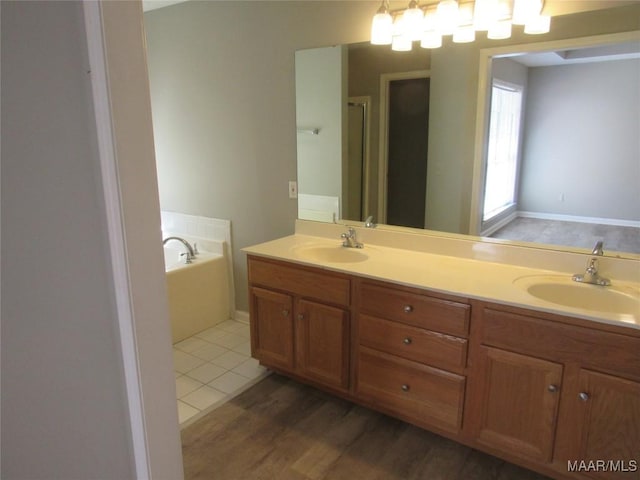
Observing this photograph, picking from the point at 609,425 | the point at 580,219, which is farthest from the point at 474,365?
the point at 580,219

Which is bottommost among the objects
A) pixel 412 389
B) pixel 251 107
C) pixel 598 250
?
pixel 412 389

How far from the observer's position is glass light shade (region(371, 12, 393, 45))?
84.9 inches

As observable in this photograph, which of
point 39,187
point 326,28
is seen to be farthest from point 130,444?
point 326,28

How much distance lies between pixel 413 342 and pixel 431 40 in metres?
1.47

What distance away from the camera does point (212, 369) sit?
267 centimetres

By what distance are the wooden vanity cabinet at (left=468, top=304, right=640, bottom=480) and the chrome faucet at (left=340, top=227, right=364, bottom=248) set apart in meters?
0.89

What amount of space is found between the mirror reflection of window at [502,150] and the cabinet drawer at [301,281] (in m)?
0.82

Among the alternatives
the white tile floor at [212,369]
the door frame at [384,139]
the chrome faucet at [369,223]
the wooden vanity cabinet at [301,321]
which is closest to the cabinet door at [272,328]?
the wooden vanity cabinet at [301,321]

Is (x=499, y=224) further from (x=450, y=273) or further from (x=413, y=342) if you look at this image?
(x=413, y=342)

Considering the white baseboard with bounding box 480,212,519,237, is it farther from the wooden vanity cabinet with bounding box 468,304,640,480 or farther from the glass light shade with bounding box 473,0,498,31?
the glass light shade with bounding box 473,0,498,31

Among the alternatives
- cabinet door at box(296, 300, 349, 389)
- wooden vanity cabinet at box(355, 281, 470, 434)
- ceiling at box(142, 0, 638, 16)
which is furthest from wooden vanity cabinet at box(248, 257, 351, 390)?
ceiling at box(142, 0, 638, 16)

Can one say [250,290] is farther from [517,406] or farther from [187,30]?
[187,30]

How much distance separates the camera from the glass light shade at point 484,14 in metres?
1.91

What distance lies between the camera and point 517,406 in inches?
66.4
